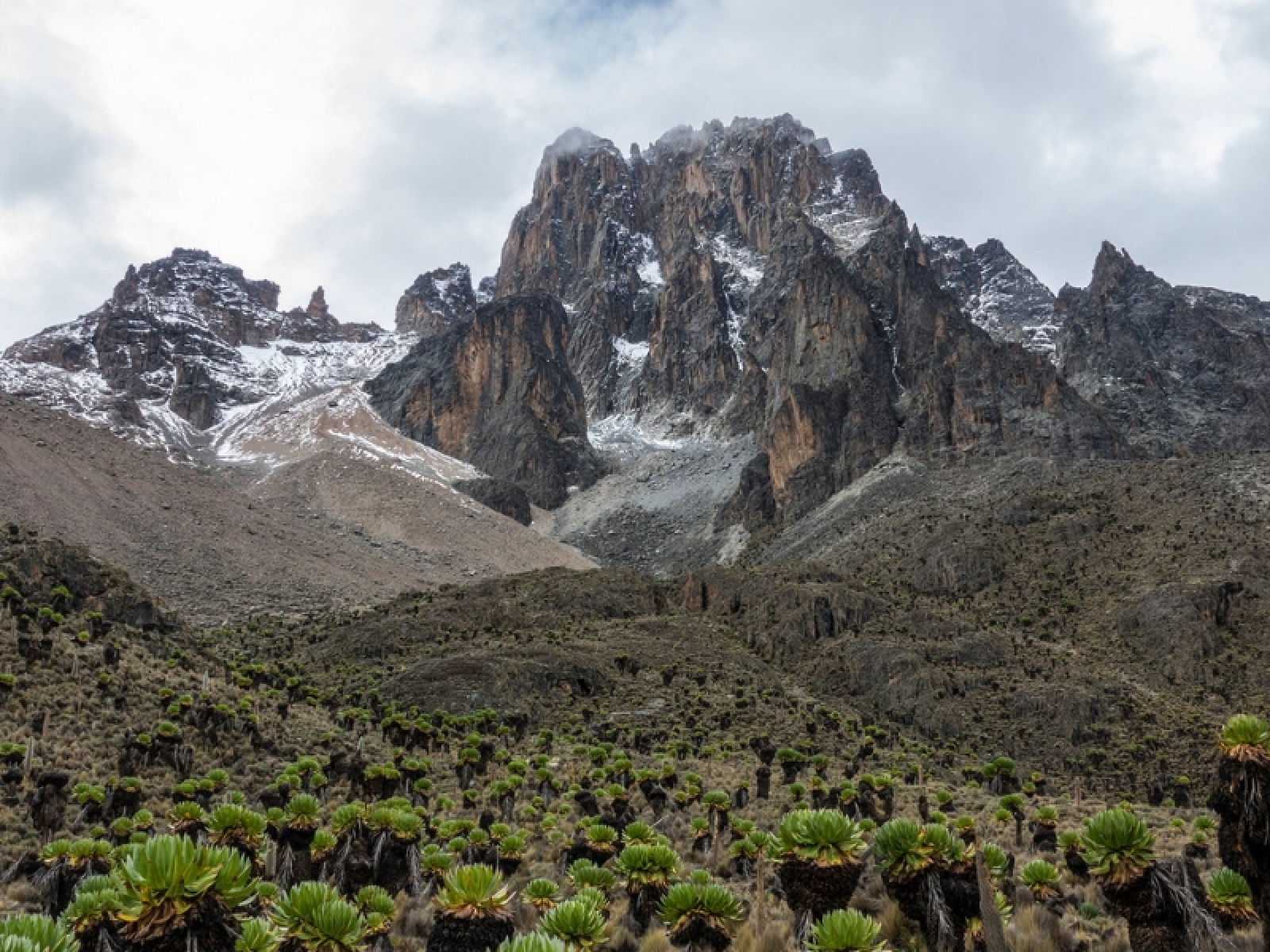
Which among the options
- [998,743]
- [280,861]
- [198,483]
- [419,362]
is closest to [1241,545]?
[998,743]

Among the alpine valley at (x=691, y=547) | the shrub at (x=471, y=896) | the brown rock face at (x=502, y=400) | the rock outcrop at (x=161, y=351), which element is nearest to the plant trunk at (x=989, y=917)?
the alpine valley at (x=691, y=547)

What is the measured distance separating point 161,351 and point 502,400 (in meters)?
64.6

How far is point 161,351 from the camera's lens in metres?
161

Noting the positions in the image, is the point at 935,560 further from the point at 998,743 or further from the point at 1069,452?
the point at 1069,452

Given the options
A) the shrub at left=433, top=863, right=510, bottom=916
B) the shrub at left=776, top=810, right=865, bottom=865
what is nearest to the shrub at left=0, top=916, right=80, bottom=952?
the shrub at left=433, top=863, right=510, bottom=916

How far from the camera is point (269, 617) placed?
65938 millimetres

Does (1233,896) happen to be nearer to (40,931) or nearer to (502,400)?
(40,931)

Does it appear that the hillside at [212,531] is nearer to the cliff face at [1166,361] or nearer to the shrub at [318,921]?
the shrub at [318,921]

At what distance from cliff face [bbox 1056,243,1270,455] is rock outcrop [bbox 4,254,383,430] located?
15195 centimetres

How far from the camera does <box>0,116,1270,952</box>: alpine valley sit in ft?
111

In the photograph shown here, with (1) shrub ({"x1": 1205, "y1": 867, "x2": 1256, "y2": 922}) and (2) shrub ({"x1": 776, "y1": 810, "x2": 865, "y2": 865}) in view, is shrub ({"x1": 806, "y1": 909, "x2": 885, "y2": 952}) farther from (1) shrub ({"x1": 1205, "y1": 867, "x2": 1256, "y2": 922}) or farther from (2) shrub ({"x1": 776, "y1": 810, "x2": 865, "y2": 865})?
(1) shrub ({"x1": 1205, "y1": 867, "x2": 1256, "y2": 922})

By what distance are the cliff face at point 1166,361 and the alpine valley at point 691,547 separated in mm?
775

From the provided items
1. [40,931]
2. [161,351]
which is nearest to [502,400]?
[161,351]

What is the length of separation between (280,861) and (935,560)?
Answer: 219 feet
